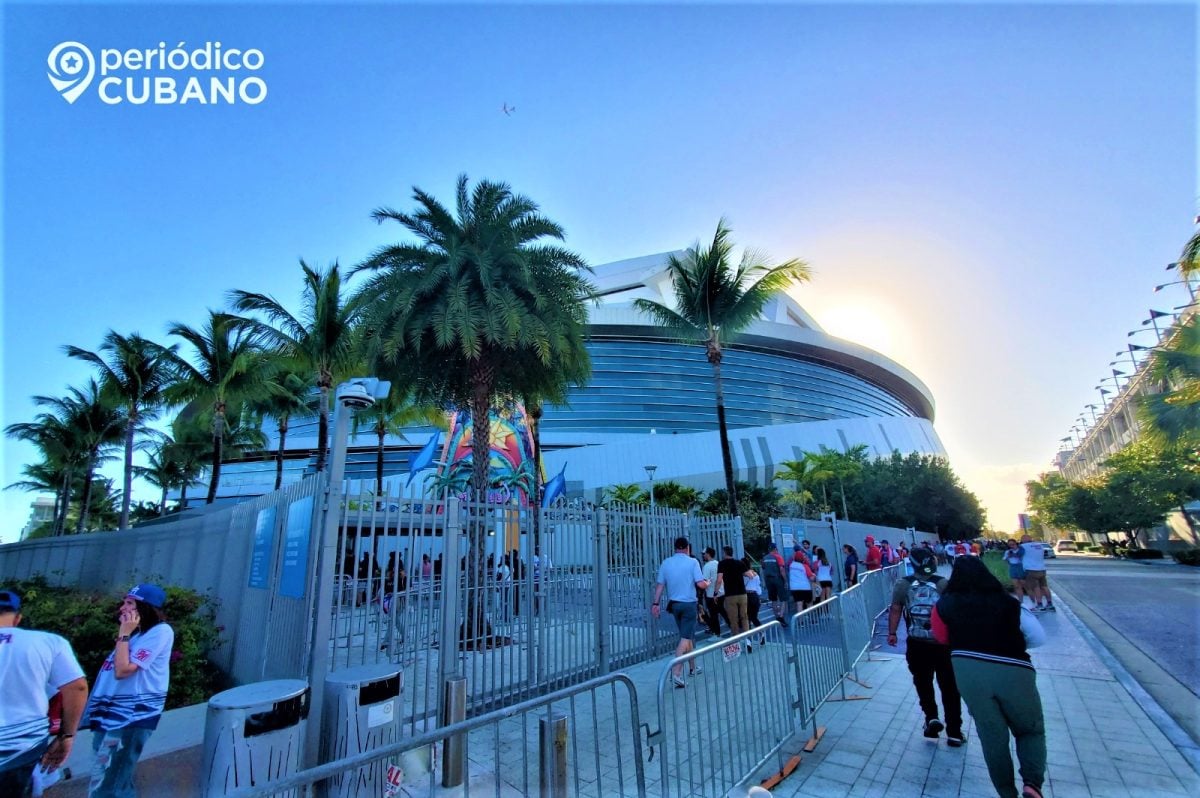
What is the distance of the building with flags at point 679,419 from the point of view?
46.7 m

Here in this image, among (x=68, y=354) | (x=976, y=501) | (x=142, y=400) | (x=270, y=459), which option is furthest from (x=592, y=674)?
(x=270, y=459)

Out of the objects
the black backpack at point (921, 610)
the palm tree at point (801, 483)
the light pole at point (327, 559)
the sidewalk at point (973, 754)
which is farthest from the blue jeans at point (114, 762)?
the palm tree at point (801, 483)

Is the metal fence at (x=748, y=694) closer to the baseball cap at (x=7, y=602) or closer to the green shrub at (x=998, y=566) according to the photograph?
the baseball cap at (x=7, y=602)

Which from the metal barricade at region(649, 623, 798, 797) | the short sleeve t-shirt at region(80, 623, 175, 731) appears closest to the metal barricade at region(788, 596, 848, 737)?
the metal barricade at region(649, 623, 798, 797)

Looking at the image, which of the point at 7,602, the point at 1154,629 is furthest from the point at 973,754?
the point at 1154,629

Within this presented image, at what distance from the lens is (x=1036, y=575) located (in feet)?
40.7

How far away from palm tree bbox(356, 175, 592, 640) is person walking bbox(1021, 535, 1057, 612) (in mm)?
11046

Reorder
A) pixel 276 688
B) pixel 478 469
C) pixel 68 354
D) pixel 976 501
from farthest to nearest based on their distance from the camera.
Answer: pixel 976 501
pixel 68 354
pixel 478 469
pixel 276 688

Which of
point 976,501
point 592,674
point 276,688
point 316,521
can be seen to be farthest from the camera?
point 976,501

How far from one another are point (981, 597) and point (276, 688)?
4.67m

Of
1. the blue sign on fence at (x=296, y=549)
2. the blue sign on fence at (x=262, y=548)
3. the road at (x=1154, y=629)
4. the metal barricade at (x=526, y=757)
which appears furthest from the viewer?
the road at (x=1154, y=629)

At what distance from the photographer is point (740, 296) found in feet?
53.8

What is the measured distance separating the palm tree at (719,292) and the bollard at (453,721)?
12.0 metres

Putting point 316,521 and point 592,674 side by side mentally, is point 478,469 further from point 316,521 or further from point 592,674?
point 316,521
